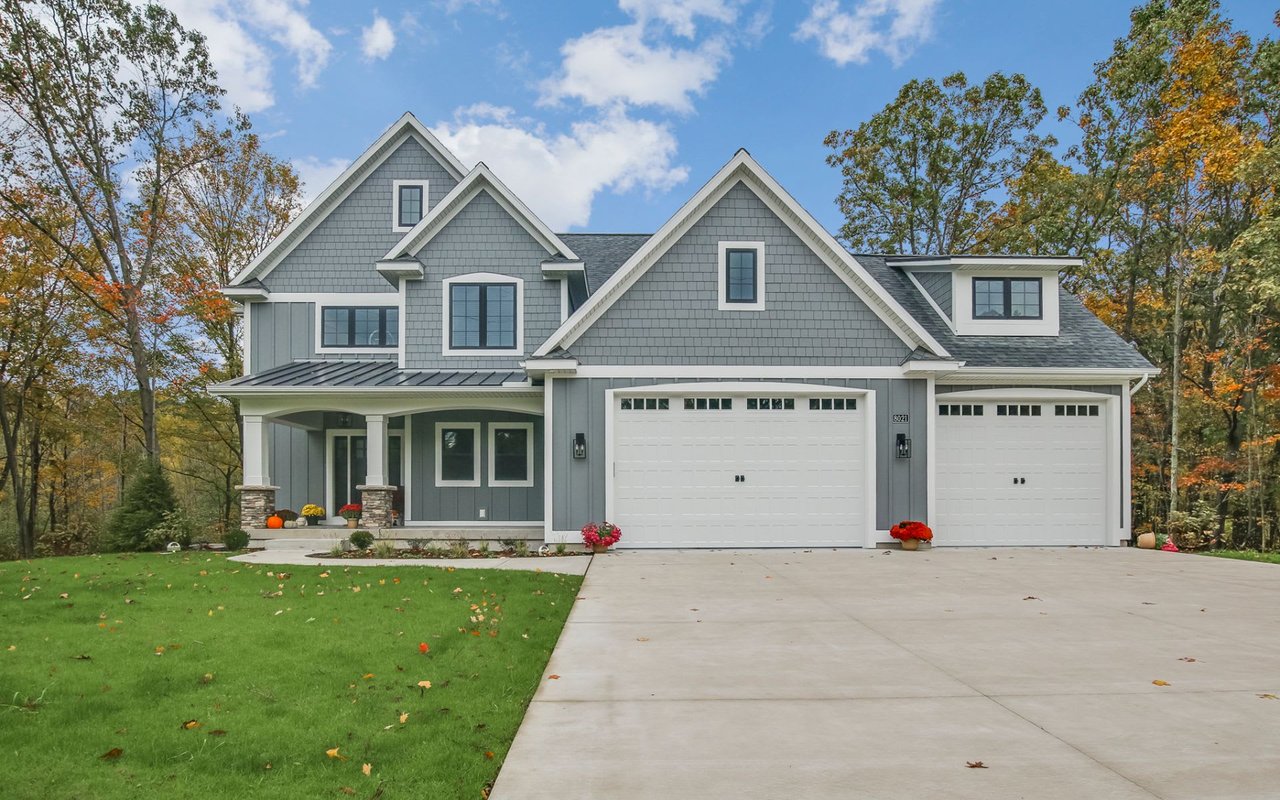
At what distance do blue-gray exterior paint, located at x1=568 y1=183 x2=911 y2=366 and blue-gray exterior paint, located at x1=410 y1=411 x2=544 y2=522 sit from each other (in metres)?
4.17

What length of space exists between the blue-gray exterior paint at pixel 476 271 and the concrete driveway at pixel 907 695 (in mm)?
8053

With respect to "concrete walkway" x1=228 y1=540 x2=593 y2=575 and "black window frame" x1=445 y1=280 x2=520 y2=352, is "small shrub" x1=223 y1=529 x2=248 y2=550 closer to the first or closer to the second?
"concrete walkway" x1=228 y1=540 x2=593 y2=575

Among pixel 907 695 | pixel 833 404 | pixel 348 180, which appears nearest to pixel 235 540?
pixel 348 180

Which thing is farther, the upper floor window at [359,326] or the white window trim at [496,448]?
the upper floor window at [359,326]

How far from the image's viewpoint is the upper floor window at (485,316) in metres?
16.1

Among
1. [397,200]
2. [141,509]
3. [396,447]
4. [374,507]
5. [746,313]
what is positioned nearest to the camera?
[746,313]

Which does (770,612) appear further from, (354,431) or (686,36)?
(686,36)

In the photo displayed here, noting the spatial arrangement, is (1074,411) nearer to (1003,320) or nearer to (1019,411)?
(1019,411)

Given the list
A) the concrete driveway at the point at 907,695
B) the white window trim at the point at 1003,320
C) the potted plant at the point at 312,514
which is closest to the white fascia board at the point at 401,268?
the potted plant at the point at 312,514

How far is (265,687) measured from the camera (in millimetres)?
4957

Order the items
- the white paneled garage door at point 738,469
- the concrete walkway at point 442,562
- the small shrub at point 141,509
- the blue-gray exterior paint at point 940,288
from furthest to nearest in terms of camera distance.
Answer: 1. the blue-gray exterior paint at point 940,288
2. the small shrub at point 141,509
3. the white paneled garage door at point 738,469
4. the concrete walkway at point 442,562

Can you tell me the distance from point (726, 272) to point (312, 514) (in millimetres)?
9815

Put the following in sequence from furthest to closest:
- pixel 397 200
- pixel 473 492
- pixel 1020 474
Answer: pixel 397 200, pixel 473 492, pixel 1020 474

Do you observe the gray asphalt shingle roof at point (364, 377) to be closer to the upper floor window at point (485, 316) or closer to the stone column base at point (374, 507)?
the upper floor window at point (485, 316)
